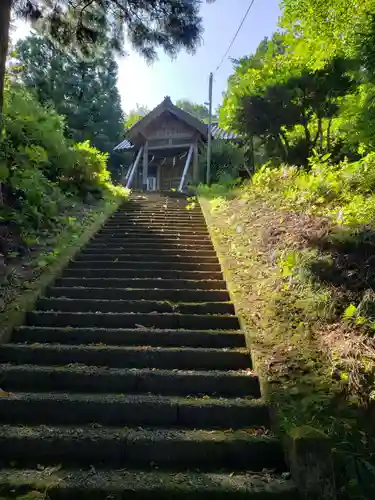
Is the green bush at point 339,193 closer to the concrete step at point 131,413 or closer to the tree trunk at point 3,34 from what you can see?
the concrete step at point 131,413

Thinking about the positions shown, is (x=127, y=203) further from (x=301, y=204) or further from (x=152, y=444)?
(x=152, y=444)

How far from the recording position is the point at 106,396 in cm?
342

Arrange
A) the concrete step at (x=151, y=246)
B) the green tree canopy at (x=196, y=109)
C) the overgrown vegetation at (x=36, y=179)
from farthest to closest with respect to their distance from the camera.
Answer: the green tree canopy at (x=196, y=109), the concrete step at (x=151, y=246), the overgrown vegetation at (x=36, y=179)

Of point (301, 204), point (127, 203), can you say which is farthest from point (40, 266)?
point (127, 203)

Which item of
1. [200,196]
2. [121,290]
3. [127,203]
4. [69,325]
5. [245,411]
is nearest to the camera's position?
[245,411]

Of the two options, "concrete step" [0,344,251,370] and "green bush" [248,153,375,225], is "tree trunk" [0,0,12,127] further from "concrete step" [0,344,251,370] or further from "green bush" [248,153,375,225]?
"green bush" [248,153,375,225]

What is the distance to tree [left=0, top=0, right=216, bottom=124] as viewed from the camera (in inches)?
264

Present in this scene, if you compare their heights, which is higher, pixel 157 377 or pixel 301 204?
pixel 301 204

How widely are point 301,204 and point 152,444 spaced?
4727 mm

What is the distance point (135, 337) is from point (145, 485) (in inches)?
72.5

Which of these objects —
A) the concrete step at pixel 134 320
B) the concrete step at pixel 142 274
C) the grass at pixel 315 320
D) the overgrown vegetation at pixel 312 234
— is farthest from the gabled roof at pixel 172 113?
the concrete step at pixel 134 320

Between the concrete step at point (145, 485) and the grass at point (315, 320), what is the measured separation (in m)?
0.38

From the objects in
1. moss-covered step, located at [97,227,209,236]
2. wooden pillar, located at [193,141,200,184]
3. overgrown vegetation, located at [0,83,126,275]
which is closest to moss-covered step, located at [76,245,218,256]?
A: overgrown vegetation, located at [0,83,126,275]

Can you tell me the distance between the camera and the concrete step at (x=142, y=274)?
609 centimetres
